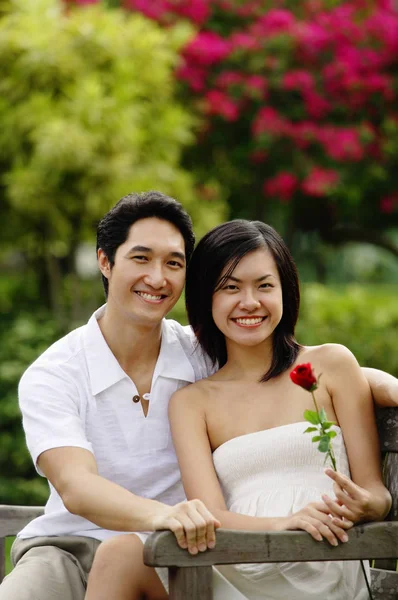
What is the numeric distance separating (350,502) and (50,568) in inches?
36.6

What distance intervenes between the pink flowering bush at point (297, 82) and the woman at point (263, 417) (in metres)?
5.81

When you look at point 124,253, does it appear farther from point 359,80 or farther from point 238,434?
point 359,80

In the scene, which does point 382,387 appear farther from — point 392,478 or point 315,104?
point 315,104

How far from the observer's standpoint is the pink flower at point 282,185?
9.18 meters

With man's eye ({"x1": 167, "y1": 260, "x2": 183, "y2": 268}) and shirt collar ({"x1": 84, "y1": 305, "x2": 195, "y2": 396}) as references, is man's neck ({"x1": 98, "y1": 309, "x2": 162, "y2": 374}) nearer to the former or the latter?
shirt collar ({"x1": 84, "y1": 305, "x2": 195, "y2": 396})

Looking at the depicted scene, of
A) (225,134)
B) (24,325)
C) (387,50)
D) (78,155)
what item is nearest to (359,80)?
(387,50)

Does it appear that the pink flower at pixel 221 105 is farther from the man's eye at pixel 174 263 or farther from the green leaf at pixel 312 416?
the green leaf at pixel 312 416

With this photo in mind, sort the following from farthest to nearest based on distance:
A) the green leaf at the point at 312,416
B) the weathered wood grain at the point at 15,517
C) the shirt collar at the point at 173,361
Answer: the weathered wood grain at the point at 15,517, the shirt collar at the point at 173,361, the green leaf at the point at 312,416

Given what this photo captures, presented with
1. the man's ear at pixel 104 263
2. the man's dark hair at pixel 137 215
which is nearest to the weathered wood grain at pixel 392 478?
the man's dark hair at pixel 137 215

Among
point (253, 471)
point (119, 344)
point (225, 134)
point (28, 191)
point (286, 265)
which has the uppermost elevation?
point (225, 134)

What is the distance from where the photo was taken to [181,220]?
3.34 meters

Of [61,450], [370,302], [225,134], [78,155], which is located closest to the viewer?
[61,450]

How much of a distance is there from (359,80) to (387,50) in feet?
1.20

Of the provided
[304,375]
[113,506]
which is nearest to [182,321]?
[113,506]
